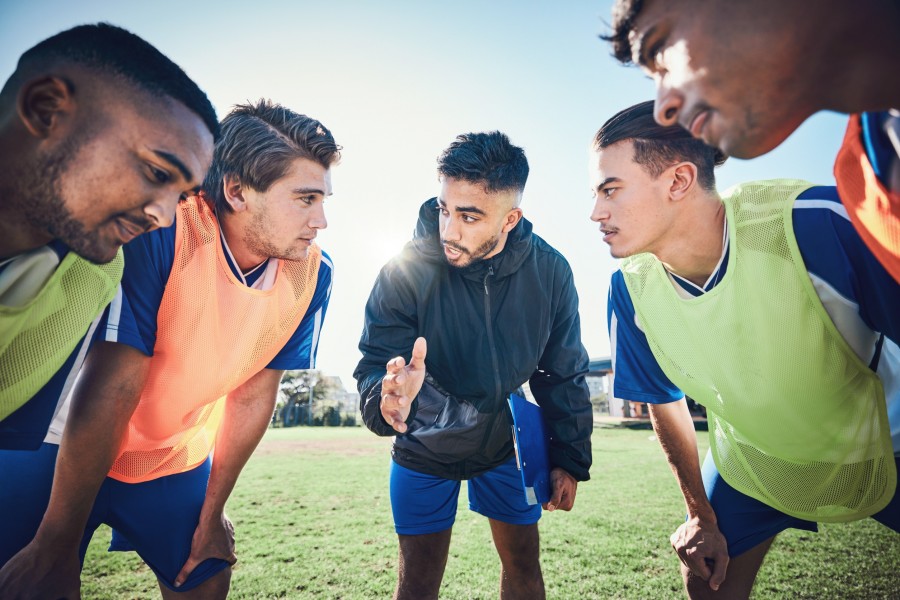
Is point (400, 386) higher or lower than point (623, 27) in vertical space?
lower

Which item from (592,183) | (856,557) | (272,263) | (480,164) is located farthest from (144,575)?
(856,557)

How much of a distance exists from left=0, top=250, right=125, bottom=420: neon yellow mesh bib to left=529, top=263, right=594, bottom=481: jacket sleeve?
248cm

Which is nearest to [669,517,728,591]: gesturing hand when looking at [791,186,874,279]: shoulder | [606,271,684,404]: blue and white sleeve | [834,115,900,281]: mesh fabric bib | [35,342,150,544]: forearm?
[606,271,684,404]: blue and white sleeve

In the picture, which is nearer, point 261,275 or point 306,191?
point 261,275

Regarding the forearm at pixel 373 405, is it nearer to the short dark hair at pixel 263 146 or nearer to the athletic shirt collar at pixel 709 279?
the short dark hair at pixel 263 146

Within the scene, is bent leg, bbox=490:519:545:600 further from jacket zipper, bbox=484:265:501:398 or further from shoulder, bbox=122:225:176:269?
shoulder, bbox=122:225:176:269

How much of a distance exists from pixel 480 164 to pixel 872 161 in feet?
7.19

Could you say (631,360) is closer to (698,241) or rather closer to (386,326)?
(698,241)

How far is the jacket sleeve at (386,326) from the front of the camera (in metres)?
2.75

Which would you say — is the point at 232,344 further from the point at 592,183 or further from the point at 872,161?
the point at 872,161

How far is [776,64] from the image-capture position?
1253mm

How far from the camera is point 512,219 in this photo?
3287 mm

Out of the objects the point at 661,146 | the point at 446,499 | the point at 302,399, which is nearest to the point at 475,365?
the point at 446,499

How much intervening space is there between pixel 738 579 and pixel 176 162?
11.4 feet
